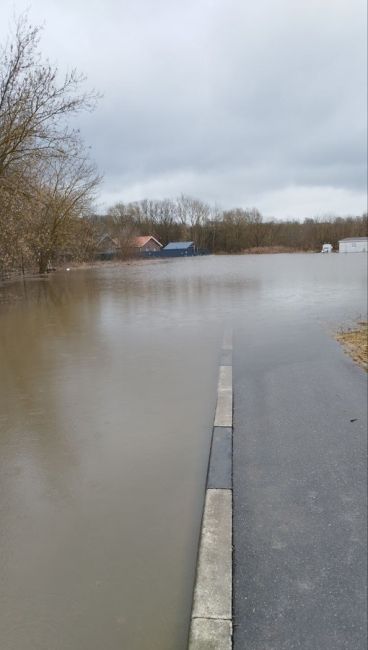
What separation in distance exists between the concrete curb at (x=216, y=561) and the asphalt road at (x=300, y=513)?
0.24ft

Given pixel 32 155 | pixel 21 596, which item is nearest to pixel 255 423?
pixel 21 596

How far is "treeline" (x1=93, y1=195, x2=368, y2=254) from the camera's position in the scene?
95.3 meters

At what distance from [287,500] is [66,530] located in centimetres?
157

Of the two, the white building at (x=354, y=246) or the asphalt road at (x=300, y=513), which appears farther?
the white building at (x=354, y=246)

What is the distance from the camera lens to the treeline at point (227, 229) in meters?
95.3

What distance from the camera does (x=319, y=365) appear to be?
650 cm

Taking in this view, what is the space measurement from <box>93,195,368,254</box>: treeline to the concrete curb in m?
90.8

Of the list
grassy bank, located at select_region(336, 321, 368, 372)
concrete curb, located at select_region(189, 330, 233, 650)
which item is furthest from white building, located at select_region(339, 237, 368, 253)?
concrete curb, located at select_region(189, 330, 233, 650)

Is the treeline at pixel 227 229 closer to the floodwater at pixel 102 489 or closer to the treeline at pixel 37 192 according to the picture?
the treeline at pixel 37 192

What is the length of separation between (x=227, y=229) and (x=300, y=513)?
95977 millimetres

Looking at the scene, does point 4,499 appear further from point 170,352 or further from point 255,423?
point 170,352

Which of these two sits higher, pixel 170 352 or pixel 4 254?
pixel 4 254

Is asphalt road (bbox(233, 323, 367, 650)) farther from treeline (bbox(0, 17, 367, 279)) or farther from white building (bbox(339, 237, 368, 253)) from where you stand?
white building (bbox(339, 237, 368, 253))

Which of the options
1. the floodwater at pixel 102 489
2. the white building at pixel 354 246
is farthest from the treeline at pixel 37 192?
the white building at pixel 354 246
